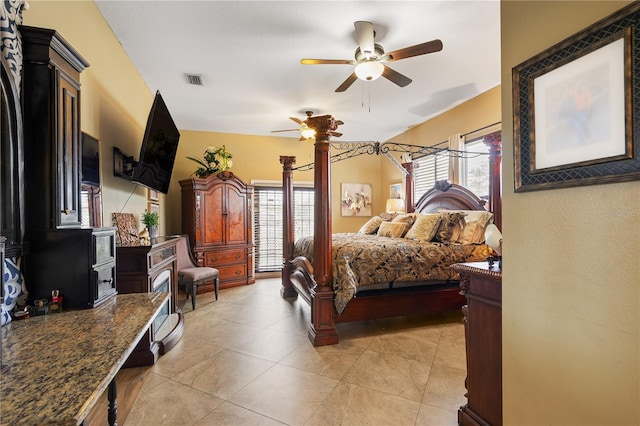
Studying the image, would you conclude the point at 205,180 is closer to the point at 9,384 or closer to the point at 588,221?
the point at 9,384

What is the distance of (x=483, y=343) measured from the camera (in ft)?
5.00

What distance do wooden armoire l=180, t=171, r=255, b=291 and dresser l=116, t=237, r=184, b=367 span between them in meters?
1.86


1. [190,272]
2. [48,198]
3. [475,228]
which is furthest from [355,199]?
[48,198]

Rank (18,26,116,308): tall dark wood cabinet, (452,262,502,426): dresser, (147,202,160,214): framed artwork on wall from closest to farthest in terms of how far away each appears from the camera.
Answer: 1. (18,26,116,308): tall dark wood cabinet
2. (452,262,502,426): dresser
3. (147,202,160,214): framed artwork on wall

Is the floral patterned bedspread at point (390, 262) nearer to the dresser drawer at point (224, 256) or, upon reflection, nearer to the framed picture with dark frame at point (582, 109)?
the framed picture with dark frame at point (582, 109)

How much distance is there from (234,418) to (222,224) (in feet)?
11.8

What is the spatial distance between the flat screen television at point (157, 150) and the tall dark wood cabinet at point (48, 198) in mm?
1087

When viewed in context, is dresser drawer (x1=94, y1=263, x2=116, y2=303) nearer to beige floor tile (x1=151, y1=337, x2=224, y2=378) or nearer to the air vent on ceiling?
beige floor tile (x1=151, y1=337, x2=224, y2=378)

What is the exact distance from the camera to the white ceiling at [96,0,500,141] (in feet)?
7.45

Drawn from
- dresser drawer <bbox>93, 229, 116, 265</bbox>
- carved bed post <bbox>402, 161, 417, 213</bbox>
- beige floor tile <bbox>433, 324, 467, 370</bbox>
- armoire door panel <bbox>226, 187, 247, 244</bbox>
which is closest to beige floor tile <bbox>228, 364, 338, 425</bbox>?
beige floor tile <bbox>433, 324, 467, 370</bbox>

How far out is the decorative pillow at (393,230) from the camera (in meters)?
4.00

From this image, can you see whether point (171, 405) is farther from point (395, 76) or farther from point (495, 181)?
point (495, 181)

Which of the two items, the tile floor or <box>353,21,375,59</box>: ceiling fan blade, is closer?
the tile floor

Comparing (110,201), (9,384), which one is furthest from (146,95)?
(9,384)
